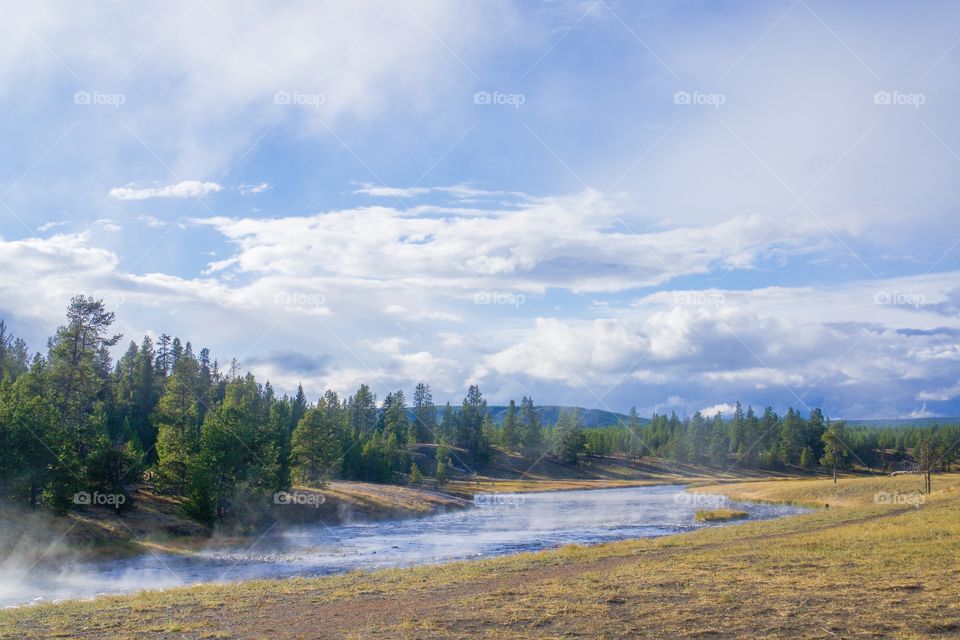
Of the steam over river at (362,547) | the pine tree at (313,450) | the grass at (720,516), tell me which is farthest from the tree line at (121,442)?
the grass at (720,516)

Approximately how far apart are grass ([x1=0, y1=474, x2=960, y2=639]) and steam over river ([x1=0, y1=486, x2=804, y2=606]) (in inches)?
332

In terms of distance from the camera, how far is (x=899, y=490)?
270 feet

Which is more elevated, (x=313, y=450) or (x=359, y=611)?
(x=313, y=450)

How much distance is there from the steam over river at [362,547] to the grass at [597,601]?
8.43 metres

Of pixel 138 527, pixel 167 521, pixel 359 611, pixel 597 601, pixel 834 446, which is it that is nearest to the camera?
pixel 597 601

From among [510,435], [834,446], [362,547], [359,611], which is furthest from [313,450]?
[510,435]

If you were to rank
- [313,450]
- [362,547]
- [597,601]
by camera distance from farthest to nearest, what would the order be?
1. [313,450]
2. [362,547]
3. [597,601]

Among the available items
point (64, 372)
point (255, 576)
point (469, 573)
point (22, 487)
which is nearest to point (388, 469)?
point (64, 372)

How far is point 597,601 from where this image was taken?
2198cm

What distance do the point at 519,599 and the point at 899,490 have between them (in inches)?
3033

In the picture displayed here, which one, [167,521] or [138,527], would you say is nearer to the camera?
[138,527]

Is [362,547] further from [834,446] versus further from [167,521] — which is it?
[834,446]

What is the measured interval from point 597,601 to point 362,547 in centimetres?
3276

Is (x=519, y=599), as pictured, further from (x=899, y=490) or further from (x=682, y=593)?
(x=899, y=490)
